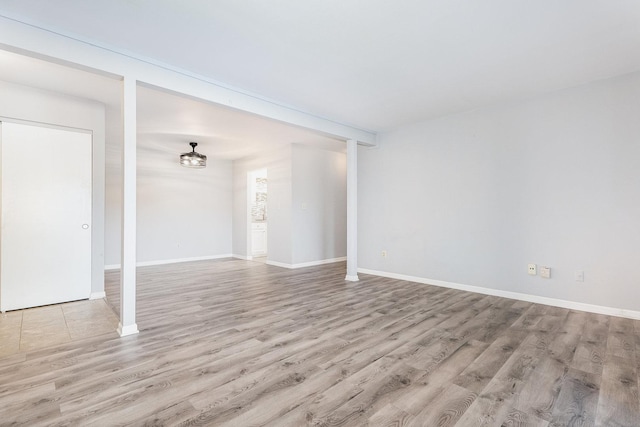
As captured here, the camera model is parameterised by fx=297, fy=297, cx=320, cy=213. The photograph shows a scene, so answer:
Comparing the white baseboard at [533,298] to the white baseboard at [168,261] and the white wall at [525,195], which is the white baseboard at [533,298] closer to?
the white wall at [525,195]

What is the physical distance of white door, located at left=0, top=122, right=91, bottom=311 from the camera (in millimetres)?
3336

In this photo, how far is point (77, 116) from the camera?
12.3ft

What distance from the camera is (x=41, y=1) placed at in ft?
6.79

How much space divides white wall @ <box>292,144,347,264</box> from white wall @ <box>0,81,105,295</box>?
321 centimetres

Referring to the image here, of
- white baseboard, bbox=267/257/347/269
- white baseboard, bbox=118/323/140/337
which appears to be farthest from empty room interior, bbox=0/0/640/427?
white baseboard, bbox=267/257/347/269

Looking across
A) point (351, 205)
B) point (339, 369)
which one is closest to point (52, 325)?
point (339, 369)

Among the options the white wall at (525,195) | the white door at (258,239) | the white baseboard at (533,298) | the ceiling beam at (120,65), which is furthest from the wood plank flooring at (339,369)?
the white door at (258,239)

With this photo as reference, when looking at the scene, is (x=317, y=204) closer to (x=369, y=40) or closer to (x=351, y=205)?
(x=351, y=205)

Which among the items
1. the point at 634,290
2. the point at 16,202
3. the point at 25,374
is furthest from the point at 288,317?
the point at 634,290

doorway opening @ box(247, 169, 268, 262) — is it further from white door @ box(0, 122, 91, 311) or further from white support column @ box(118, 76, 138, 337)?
white support column @ box(118, 76, 138, 337)

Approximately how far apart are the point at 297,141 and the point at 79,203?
3.59 meters

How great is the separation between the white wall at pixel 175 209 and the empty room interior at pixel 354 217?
1.29m

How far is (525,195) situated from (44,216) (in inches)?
231

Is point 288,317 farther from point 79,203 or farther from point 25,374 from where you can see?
point 79,203
